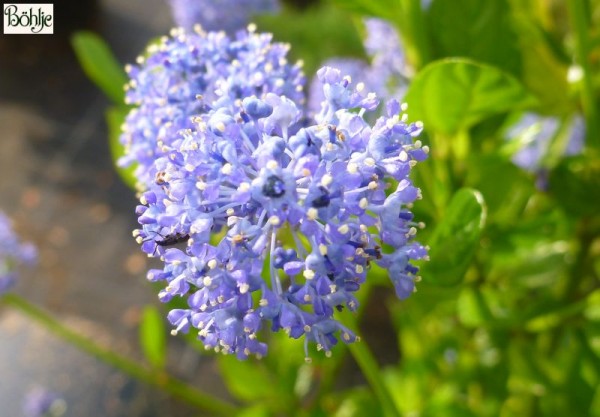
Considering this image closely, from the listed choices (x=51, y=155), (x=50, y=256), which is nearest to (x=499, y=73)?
(x=50, y=256)

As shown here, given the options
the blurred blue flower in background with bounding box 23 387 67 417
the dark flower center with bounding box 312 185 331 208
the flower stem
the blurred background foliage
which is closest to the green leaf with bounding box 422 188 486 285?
the blurred background foliage

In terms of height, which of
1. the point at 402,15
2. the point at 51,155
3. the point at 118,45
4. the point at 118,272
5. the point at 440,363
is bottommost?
the point at 440,363

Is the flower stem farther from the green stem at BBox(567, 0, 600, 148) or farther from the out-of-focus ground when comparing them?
the out-of-focus ground

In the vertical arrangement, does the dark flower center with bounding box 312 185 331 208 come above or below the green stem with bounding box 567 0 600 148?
below

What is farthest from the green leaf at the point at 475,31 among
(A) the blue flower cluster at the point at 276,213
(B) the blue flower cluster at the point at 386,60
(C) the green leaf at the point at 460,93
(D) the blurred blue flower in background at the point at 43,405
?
(D) the blurred blue flower in background at the point at 43,405

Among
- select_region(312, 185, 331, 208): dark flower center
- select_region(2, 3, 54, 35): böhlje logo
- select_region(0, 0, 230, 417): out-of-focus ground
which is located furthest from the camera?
select_region(0, 0, 230, 417): out-of-focus ground

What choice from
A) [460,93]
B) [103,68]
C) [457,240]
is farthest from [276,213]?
[103,68]

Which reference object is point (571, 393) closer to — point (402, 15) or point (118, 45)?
point (402, 15)
